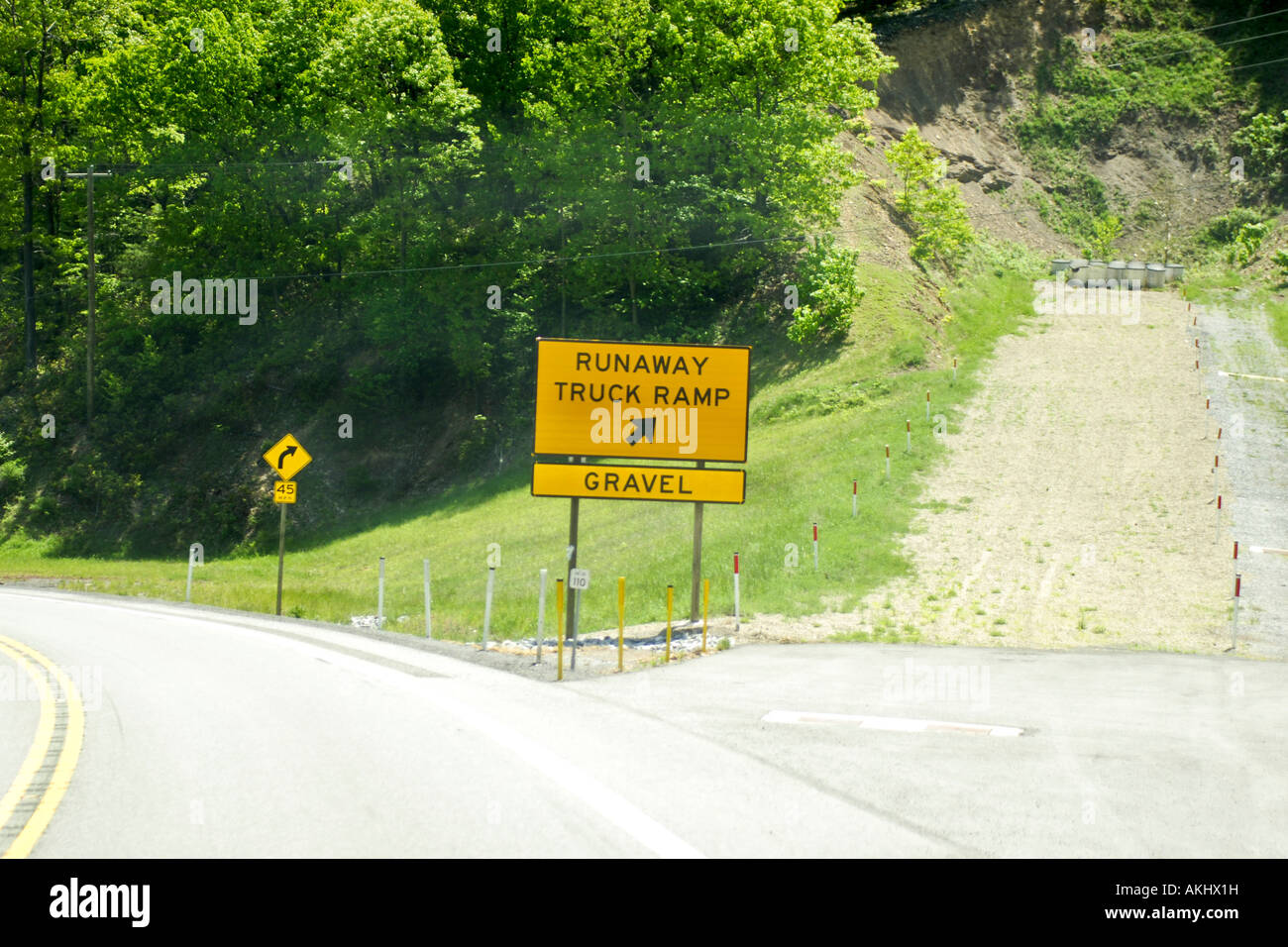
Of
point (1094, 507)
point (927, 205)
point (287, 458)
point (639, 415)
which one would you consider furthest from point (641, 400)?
point (927, 205)

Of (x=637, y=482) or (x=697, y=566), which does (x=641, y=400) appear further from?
(x=697, y=566)

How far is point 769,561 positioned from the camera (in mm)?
25328

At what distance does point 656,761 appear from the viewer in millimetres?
8742

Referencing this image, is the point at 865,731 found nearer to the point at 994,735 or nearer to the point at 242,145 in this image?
the point at 994,735

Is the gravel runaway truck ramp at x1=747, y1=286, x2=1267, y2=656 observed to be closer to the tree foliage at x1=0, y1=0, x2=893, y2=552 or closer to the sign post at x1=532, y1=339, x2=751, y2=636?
the sign post at x1=532, y1=339, x2=751, y2=636

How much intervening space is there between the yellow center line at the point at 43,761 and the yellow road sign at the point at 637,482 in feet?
27.2

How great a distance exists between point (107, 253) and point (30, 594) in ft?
105

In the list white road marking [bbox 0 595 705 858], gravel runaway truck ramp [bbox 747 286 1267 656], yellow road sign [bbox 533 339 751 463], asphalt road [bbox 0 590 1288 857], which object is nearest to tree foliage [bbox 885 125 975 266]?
gravel runaway truck ramp [bbox 747 286 1267 656]

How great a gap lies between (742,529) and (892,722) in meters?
17.6

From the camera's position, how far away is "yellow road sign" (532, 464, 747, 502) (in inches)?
762

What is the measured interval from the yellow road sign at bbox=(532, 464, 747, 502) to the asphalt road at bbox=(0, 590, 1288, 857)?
4.60m

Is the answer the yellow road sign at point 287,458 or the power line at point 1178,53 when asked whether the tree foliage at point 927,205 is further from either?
the yellow road sign at point 287,458

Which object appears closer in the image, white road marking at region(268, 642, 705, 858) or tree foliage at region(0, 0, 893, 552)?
white road marking at region(268, 642, 705, 858)

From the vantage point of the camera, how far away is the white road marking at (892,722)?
10406 mm
